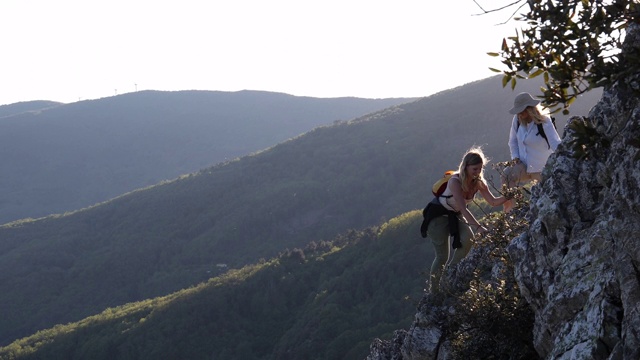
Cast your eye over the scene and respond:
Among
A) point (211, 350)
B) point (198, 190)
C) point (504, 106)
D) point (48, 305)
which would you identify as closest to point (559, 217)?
point (211, 350)

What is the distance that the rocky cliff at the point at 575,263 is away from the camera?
13.3 ft

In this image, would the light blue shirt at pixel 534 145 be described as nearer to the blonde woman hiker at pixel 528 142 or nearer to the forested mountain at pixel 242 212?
the blonde woman hiker at pixel 528 142

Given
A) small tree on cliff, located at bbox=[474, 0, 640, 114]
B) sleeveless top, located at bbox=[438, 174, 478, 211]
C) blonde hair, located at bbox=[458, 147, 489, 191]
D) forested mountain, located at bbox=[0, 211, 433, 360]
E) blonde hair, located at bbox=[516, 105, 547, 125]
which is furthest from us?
forested mountain, located at bbox=[0, 211, 433, 360]

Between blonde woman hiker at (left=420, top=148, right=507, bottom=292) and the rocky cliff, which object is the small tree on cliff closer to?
the rocky cliff

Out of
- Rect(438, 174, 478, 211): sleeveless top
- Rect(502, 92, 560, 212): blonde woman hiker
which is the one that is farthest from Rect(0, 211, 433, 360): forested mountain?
Rect(502, 92, 560, 212): blonde woman hiker

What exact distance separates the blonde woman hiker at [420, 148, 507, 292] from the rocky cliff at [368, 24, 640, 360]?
20.4 inches

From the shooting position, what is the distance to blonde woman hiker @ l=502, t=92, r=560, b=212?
7.50 meters

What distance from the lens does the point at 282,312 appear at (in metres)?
38.2

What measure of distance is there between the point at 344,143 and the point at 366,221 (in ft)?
61.4

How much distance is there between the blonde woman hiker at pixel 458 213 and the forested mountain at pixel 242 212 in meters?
53.6

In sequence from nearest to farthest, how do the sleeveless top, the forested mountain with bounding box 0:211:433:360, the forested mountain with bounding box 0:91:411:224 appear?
the sleeveless top → the forested mountain with bounding box 0:211:433:360 → the forested mountain with bounding box 0:91:411:224

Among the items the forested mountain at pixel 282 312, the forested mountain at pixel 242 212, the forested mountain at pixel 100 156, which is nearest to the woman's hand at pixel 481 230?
the forested mountain at pixel 282 312

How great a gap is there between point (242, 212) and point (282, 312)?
1436 inches

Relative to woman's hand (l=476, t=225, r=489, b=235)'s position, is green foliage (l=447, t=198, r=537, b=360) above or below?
below
